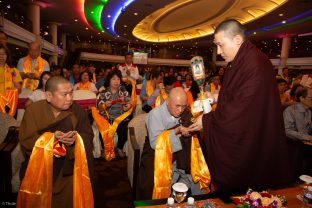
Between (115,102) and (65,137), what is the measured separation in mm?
1950

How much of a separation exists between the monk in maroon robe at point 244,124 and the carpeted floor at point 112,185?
4.46ft

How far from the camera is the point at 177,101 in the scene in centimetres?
228

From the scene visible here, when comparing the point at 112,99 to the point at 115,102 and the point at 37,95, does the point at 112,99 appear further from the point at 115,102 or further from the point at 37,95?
the point at 37,95

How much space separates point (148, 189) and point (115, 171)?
1.33 metres

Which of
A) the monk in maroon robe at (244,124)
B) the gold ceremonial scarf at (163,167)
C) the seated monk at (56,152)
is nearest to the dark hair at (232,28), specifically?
the monk in maroon robe at (244,124)

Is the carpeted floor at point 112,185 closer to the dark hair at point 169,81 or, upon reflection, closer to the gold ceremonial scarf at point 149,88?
the dark hair at point 169,81

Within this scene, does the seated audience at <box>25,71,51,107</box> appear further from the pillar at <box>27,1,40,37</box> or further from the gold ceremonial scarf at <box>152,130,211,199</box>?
the pillar at <box>27,1,40,37</box>

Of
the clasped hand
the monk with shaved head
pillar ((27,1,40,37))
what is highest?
pillar ((27,1,40,37))

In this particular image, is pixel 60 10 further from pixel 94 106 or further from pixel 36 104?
pixel 36 104

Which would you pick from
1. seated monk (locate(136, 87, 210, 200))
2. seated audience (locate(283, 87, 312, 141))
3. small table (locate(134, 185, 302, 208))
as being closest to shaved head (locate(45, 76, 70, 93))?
seated monk (locate(136, 87, 210, 200))

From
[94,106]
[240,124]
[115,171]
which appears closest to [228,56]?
[240,124]

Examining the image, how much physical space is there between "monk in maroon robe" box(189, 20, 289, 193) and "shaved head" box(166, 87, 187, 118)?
0.49 meters

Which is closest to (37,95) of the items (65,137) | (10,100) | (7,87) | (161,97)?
(10,100)

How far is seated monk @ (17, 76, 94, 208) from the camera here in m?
1.91
